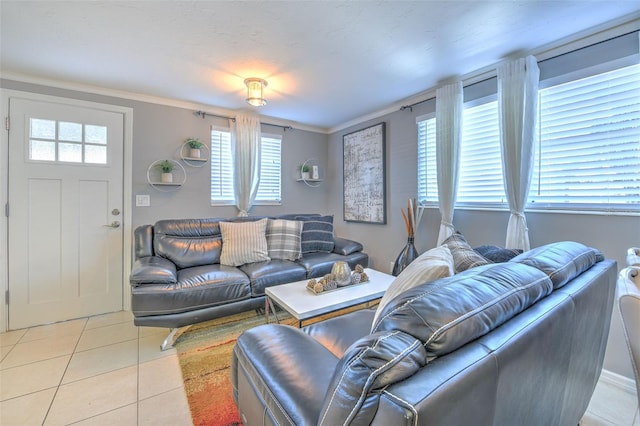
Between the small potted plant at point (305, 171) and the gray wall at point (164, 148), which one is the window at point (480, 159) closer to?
the small potted plant at point (305, 171)

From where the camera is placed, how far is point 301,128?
4.09m

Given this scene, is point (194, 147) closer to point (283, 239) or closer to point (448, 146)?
point (283, 239)

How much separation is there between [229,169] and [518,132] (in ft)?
10.0

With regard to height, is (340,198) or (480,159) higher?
(480,159)

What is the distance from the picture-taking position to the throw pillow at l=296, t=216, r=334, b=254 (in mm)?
3297

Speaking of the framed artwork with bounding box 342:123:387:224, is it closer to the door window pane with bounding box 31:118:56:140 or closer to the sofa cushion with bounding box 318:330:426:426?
the sofa cushion with bounding box 318:330:426:426

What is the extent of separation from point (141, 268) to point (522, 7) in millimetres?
3142

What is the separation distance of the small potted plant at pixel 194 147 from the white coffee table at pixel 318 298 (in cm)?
200

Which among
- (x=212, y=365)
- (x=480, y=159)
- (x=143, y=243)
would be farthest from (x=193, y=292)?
(x=480, y=159)

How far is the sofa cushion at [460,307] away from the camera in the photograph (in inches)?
23.9

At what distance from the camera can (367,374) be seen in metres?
0.52

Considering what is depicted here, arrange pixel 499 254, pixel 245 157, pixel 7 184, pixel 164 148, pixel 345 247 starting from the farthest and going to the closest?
pixel 245 157 < pixel 345 247 < pixel 164 148 < pixel 7 184 < pixel 499 254

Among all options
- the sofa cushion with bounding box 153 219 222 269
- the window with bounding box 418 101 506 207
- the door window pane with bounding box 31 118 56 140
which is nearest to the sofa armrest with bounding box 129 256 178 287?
the sofa cushion with bounding box 153 219 222 269

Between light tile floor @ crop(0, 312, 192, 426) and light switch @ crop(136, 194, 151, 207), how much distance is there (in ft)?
4.11
